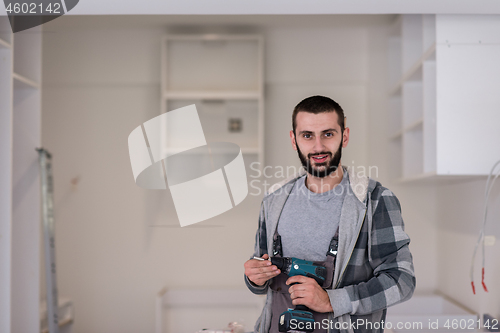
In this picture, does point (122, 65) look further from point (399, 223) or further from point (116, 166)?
point (399, 223)

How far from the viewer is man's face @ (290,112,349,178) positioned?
1.34 meters

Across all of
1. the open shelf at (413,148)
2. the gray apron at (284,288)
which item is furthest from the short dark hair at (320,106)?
the open shelf at (413,148)

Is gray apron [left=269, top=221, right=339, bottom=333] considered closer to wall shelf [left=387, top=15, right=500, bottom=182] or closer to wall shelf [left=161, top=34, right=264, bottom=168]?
wall shelf [left=387, top=15, right=500, bottom=182]

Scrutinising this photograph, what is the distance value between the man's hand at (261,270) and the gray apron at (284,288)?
0.19ft

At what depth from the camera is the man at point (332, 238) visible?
3.97 ft

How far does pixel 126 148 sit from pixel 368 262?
173 centimetres

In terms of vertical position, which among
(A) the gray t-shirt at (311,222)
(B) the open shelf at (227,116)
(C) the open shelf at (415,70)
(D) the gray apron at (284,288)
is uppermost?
(C) the open shelf at (415,70)

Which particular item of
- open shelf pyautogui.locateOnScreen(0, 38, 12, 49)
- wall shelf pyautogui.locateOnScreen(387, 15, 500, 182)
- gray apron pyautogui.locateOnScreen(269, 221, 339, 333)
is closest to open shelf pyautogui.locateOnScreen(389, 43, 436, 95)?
wall shelf pyautogui.locateOnScreen(387, 15, 500, 182)

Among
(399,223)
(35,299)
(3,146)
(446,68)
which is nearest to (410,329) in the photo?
(399,223)

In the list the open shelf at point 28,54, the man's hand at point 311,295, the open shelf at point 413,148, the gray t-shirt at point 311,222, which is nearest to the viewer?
the man's hand at point 311,295

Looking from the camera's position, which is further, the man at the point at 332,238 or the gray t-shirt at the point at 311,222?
the gray t-shirt at the point at 311,222

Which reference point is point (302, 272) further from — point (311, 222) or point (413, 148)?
point (413, 148)

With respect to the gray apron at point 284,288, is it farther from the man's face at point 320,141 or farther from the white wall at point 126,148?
the white wall at point 126,148

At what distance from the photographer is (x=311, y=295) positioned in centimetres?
120
